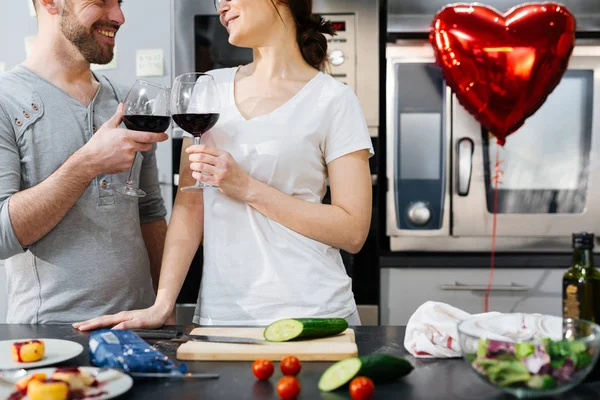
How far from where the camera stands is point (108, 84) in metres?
1.94

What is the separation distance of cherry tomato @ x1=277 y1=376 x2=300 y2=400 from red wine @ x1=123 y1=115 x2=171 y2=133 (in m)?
0.73

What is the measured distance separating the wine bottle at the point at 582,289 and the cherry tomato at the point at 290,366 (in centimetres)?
43

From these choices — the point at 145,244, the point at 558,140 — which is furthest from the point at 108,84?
the point at 558,140

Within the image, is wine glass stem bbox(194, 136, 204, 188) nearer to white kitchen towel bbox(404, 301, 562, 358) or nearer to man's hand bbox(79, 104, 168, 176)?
man's hand bbox(79, 104, 168, 176)

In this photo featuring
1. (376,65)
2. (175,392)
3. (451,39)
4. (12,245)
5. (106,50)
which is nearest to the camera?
(175,392)

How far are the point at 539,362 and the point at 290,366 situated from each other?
1.14ft

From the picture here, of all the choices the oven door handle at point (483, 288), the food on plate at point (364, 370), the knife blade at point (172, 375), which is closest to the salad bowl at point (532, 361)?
the food on plate at point (364, 370)

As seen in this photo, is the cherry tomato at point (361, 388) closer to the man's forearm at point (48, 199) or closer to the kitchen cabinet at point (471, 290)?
the man's forearm at point (48, 199)

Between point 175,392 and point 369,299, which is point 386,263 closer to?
point 369,299

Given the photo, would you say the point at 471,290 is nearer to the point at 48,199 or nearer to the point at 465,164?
the point at 465,164

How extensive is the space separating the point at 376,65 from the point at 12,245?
1.53m

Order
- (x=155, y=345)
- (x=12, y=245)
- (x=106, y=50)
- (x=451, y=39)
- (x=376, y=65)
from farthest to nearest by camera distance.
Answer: (x=376, y=65), (x=451, y=39), (x=106, y=50), (x=12, y=245), (x=155, y=345)

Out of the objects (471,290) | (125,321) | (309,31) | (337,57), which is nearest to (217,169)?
(125,321)

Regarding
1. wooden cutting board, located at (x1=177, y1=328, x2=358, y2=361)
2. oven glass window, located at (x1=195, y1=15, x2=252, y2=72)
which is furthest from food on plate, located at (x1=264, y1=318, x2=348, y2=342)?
oven glass window, located at (x1=195, y1=15, x2=252, y2=72)
